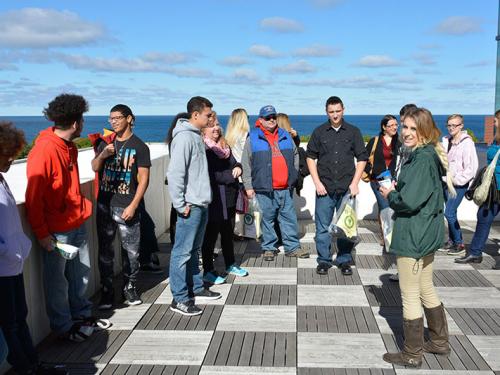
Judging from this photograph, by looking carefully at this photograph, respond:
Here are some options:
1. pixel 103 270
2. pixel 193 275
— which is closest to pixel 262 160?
pixel 193 275

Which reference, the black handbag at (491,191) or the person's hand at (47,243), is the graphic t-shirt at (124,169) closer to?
the person's hand at (47,243)

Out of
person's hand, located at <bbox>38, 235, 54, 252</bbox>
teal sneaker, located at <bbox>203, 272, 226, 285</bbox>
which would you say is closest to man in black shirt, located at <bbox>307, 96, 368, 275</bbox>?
teal sneaker, located at <bbox>203, 272, 226, 285</bbox>

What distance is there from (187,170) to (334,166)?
188 cm

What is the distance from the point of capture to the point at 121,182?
185 inches

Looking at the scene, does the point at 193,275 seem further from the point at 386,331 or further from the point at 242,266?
the point at 386,331

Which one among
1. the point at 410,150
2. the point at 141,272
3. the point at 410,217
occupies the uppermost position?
the point at 410,150

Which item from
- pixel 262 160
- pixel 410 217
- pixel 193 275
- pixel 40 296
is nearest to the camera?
pixel 410 217

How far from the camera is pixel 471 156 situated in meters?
6.59

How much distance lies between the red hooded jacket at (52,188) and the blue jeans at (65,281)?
0.41ft

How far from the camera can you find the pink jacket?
21.6 ft

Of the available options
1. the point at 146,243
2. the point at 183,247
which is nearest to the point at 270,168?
the point at 146,243

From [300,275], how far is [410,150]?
2608mm

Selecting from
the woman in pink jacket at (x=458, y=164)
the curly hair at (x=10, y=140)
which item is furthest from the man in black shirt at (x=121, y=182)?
the woman in pink jacket at (x=458, y=164)

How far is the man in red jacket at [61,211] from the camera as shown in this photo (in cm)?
371
